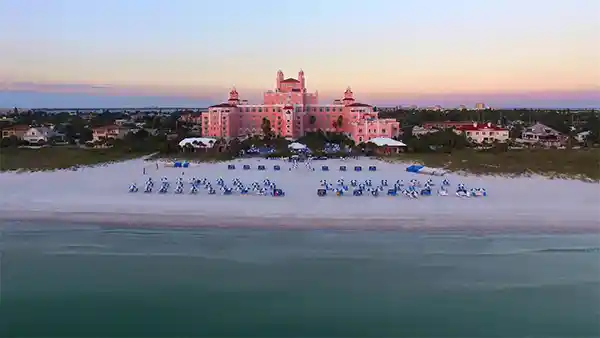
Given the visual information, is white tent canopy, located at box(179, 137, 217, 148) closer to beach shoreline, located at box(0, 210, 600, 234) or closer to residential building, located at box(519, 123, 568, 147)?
beach shoreline, located at box(0, 210, 600, 234)

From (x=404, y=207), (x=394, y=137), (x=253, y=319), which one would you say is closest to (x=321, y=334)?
(x=253, y=319)

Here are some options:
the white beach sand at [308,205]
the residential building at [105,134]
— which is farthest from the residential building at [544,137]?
the residential building at [105,134]

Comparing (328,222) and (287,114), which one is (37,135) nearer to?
(287,114)

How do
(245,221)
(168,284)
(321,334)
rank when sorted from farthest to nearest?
(245,221) < (168,284) < (321,334)

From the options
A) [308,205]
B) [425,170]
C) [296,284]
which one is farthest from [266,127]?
[296,284]

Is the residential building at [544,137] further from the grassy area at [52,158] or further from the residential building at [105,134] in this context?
the residential building at [105,134]

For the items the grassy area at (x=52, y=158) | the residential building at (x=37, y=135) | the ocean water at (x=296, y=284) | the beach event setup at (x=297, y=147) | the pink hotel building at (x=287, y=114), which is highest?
the pink hotel building at (x=287, y=114)

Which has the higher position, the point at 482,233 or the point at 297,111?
the point at 297,111

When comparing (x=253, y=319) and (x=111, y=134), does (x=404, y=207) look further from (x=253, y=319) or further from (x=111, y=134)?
(x=111, y=134)
